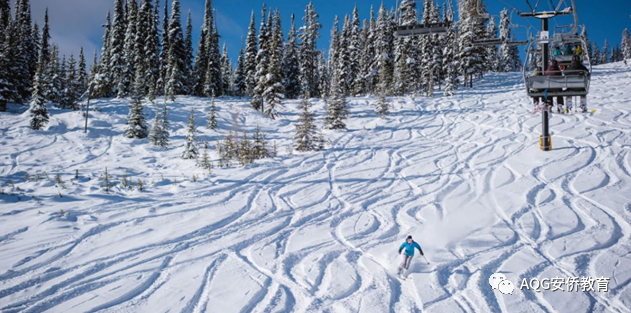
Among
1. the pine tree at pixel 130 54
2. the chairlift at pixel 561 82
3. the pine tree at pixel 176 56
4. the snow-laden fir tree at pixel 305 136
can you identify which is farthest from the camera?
the pine tree at pixel 130 54

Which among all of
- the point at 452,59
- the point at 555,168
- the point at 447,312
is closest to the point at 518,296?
the point at 447,312

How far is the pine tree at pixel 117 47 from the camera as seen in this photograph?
133 ft

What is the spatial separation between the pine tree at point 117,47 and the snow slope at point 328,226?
23891 mm

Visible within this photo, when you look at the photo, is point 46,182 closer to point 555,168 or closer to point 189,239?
point 189,239

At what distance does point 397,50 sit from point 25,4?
56.0 meters

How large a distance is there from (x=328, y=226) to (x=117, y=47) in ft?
146

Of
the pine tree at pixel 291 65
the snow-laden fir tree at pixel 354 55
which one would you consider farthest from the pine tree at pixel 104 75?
the snow-laden fir tree at pixel 354 55

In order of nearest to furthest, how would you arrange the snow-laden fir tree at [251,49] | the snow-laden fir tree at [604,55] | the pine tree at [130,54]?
the pine tree at [130,54]
the snow-laden fir tree at [251,49]
the snow-laden fir tree at [604,55]

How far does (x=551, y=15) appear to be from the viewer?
37.7 feet

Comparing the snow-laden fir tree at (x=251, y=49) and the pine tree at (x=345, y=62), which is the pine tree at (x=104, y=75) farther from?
the pine tree at (x=345, y=62)

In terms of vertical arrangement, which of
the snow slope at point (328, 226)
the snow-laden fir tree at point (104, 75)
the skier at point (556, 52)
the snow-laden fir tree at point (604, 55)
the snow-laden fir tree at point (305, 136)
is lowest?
the snow slope at point (328, 226)

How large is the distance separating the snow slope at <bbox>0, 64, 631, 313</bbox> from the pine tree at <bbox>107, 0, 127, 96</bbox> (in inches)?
941

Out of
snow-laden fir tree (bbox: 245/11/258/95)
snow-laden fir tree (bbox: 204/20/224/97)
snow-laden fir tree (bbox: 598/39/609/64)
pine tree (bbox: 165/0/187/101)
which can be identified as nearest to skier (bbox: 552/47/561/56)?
snow-laden fir tree (bbox: 245/11/258/95)

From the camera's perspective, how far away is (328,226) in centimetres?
1048
